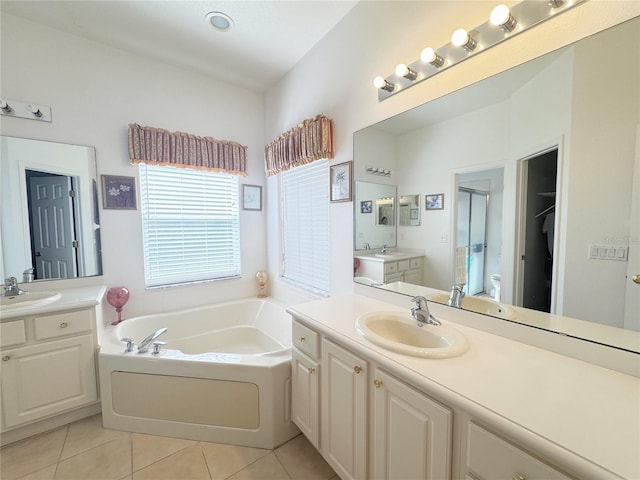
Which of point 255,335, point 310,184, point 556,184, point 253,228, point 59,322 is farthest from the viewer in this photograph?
point 253,228

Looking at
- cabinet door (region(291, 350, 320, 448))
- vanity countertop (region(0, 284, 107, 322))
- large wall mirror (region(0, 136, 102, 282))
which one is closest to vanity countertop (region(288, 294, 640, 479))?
cabinet door (region(291, 350, 320, 448))

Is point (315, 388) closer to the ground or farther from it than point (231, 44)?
closer to the ground

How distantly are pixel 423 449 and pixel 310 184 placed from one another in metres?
2.01

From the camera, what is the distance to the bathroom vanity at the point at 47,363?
155 cm

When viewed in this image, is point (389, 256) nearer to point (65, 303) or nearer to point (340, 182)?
point (340, 182)

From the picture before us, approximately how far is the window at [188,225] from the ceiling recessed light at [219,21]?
1.23 metres

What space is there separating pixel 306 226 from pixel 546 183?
1.79 metres

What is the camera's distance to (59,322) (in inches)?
65.4

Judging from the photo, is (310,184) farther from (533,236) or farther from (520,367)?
(520,367)

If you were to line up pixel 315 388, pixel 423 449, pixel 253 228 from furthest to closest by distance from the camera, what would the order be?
pixel 253 228
pixel 315 388
pixel 423 449

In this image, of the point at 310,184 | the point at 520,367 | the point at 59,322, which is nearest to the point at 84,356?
the point at 59,322

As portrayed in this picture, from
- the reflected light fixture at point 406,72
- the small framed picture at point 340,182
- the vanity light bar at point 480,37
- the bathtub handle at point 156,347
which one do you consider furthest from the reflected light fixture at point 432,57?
the bathtub handle at point 156,347

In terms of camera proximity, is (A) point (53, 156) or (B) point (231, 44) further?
(B) point (231, 44)

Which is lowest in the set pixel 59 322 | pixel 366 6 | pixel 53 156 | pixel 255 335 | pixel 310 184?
pixel 255 335
